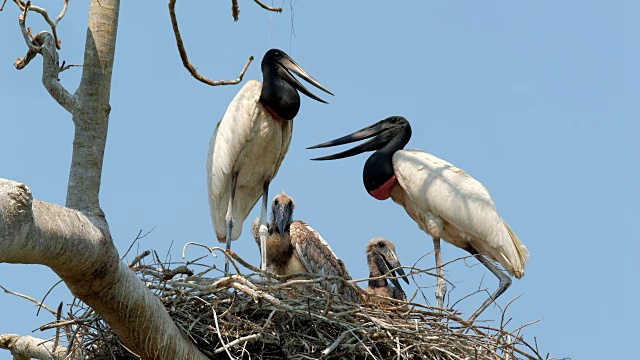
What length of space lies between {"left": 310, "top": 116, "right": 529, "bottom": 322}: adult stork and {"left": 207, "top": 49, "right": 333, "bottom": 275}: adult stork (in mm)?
924

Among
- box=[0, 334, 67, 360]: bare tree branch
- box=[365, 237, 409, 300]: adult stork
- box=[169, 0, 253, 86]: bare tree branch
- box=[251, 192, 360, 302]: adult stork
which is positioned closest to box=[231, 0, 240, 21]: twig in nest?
box=[169, 0, 253, 86]: bare tree branch

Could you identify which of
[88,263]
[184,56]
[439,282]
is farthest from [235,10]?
[439,282]

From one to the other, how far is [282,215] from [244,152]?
0.73 meters

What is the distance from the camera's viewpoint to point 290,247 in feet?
32.6

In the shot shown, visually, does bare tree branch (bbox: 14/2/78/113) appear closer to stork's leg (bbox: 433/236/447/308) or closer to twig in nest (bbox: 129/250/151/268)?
twig in nest (bbox: 129/250/151/268)

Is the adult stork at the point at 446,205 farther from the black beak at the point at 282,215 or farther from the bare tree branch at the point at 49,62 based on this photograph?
the bare tree branch at the point at 49,62

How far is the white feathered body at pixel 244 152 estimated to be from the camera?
9500mm

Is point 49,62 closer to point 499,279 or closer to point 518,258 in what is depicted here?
point 518,258

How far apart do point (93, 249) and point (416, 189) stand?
16.9 feet

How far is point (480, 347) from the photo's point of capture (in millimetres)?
7062

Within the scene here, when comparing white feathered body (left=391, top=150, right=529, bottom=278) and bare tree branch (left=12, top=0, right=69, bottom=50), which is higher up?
white feathered body (left=391, top=150, right=529, bottom=278)

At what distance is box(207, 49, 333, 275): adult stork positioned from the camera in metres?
9.51

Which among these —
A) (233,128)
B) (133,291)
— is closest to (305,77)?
(233,128)

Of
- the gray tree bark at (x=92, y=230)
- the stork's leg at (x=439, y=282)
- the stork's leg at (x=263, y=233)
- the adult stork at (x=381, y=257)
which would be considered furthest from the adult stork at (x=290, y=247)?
the gray tree bark at (x=92, y=230)
